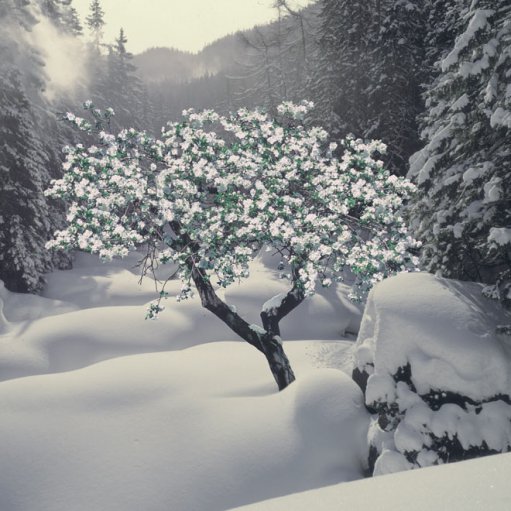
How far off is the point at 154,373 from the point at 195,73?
146231mm

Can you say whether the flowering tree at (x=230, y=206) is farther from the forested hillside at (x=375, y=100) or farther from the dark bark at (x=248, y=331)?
the forested hillside at (x=375, y=100)

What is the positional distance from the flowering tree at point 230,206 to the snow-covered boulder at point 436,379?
1.51m

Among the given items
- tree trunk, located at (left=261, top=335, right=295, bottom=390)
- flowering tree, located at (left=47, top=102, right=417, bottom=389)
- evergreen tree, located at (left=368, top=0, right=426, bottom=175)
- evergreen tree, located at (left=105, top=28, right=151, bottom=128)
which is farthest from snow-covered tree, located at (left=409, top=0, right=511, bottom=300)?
evergreen tree, located at (left=105, top=28, right=151, bottom=128)

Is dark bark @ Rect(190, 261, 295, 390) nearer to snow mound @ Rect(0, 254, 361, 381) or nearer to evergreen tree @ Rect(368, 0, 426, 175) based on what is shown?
snow mound @ Rect(0, 254, 361, 381)

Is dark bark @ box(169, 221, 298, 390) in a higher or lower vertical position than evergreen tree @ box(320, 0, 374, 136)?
lower

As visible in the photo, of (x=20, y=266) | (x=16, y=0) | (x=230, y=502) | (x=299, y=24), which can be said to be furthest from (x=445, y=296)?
(x=16, y=0)

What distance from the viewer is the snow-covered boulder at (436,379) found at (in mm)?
6977

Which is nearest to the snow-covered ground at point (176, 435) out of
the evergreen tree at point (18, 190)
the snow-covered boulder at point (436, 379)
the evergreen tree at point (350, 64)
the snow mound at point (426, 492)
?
the snow-covered boulder at point (436, 379)

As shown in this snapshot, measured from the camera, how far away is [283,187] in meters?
9.32

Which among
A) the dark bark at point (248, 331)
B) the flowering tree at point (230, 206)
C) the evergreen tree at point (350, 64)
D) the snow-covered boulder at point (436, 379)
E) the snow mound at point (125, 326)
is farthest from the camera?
the evergreen tree at point (350, 64)

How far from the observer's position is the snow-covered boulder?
22.9 feet

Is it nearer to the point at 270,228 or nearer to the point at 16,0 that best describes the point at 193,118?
the point at 270,228

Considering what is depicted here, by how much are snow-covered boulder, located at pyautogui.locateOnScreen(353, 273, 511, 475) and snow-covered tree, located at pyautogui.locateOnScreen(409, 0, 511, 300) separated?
45.0 inches

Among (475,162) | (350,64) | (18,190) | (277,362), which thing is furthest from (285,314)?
(350,64)
